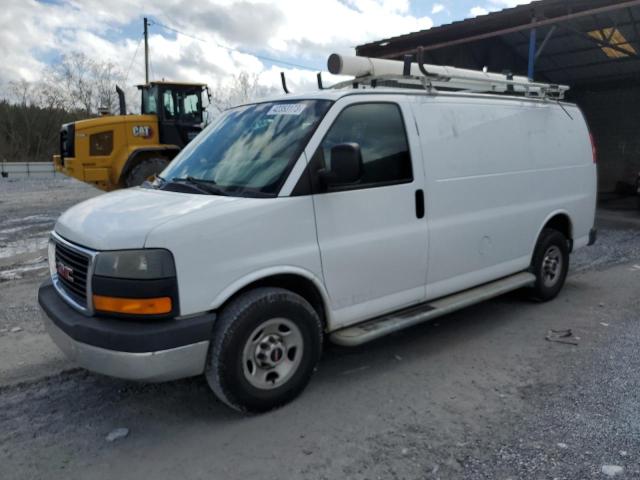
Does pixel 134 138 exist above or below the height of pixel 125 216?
above

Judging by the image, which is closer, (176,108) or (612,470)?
(612,470)

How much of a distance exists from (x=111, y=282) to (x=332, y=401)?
166 centimetres

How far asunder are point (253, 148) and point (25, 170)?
73.7 feet

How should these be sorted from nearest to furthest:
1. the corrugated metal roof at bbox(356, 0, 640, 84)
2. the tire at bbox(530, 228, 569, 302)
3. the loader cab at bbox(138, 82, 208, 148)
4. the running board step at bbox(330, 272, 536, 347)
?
the running board step at bbox(330, 272, 536, 347)
the tire at bbox(530, 228, 569, 302)
the corrugated metal roof at bbox(356, 0, 640, 84)
the loader cab at bbox(138, 82, 208, 148)

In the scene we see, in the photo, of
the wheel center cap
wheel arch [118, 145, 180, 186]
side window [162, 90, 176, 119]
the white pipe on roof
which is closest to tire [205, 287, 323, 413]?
the wheel center cap

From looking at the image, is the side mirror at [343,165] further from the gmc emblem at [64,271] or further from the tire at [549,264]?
the tire at [549,264]

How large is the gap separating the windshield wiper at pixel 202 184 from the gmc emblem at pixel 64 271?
3.16ft

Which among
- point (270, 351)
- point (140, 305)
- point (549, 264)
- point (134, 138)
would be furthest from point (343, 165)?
point (134, 138)

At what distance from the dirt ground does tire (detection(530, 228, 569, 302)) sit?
0.51 metres

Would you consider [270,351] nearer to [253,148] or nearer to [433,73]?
[253,148]

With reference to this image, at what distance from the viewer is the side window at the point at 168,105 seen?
12.6m

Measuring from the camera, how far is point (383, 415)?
11.3ft

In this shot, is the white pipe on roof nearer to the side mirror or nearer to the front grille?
the side mirror

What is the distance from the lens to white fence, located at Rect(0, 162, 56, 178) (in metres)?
22.3
